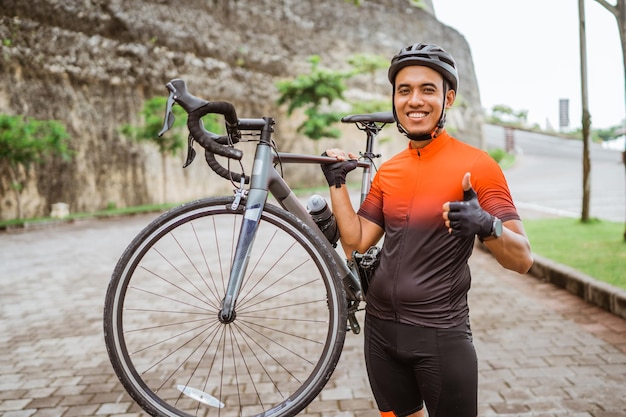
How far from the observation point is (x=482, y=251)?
935 centimetres

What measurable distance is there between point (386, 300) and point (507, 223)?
0.49m

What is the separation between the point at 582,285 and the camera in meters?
5.65

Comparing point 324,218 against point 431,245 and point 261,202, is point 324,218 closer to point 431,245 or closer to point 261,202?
point 261,202

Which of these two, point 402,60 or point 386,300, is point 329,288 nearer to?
point 386,300

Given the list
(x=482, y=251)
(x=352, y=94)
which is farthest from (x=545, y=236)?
(x=352, y=94)

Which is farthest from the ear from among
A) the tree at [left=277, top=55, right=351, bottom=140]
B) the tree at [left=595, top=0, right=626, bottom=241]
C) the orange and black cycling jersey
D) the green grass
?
the tree at [left=277, top=55, right=351, bottom=140]

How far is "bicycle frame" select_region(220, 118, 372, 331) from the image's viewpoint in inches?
84.4

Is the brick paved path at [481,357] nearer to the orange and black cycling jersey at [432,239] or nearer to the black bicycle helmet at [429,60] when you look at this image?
the orange and black cycling jersey at [432,239]

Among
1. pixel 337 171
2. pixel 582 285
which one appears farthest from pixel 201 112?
pixel 582 285

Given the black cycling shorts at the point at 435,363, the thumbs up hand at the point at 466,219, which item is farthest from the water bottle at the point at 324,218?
the thumbs up hand at the point at 466,219

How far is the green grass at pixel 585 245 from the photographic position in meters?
6.01

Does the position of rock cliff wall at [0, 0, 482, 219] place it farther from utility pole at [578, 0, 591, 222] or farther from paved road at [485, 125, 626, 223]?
utility pole at [578, 0, 591, 222]

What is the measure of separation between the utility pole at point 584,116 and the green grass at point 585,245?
15.7 inches

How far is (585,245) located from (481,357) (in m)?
4.57
